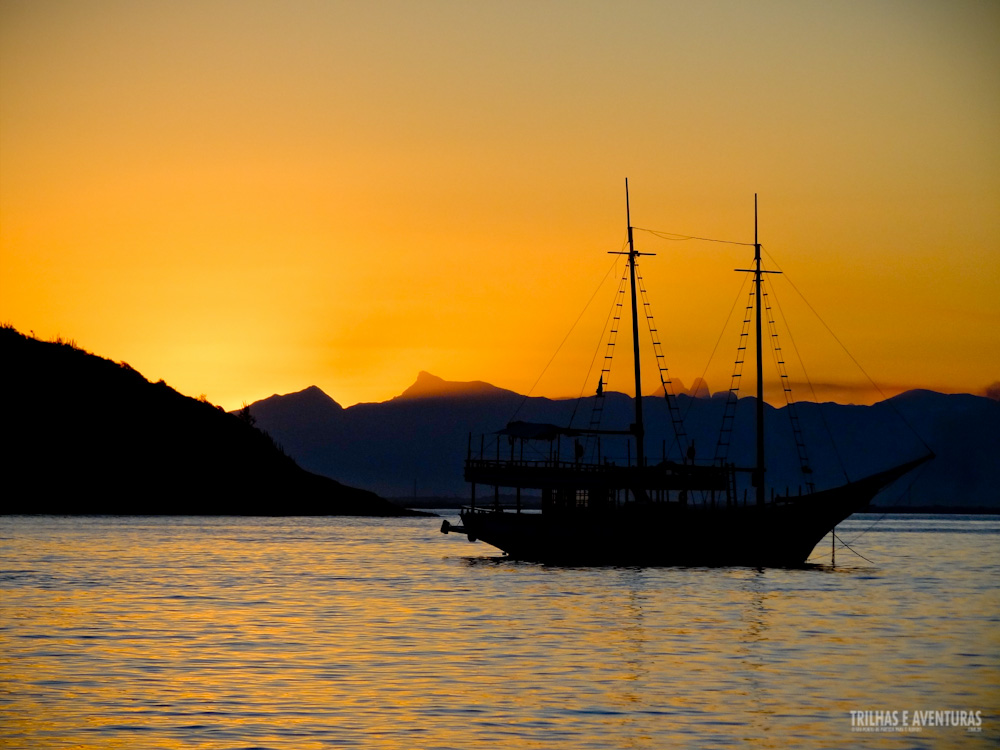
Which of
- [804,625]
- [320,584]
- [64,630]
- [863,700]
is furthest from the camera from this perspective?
[320,584]

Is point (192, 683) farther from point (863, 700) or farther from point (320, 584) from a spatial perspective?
point (320, 584)

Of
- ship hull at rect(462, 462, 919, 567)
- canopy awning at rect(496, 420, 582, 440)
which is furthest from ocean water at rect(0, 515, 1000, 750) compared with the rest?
canopy awning at rect(496, 420, 582, 440)

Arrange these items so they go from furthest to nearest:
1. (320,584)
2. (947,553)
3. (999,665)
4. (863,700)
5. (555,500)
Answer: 1. (947,553)
2. (555,500)
3. (320,584)
4. (999,665)
5. (863,700)

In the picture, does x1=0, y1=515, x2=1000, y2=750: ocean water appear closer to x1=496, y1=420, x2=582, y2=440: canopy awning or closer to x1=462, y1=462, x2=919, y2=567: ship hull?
x1=462, y1=462, x2=919, y2=567: ship hull

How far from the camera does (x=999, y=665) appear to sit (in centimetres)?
3612

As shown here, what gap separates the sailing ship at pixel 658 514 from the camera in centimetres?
7675

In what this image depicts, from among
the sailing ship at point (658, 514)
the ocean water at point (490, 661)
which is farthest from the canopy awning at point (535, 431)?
the ocean water at point (490, 661)

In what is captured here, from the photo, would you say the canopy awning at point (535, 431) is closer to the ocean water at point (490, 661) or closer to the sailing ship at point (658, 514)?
the sailing ship at point (658, 514)

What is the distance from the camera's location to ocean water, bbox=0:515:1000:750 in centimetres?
2522

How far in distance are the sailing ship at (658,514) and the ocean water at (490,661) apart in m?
5.57

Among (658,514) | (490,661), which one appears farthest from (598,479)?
(490,661)

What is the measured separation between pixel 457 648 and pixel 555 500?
44.7 metres

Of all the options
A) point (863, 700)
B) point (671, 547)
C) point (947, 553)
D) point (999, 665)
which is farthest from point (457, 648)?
point (947, 553)

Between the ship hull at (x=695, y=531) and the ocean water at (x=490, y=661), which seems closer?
the ocean water at (x=490, y=661)
